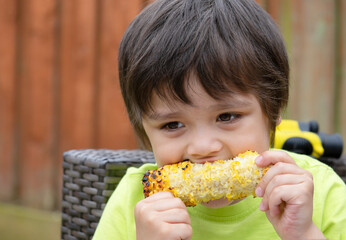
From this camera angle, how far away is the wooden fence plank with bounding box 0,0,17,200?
4.35m

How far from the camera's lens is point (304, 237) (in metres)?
1.38

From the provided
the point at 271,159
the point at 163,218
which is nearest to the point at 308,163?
the point at 271,159

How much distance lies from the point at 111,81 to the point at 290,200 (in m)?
2.70

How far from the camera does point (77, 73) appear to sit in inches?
159

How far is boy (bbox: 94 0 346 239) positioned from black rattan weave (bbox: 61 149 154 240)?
27 centimetres

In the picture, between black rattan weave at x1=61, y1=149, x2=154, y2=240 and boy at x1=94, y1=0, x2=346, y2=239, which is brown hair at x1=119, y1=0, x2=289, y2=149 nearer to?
boy at x1=94, y1=0, x2=346, y2=239

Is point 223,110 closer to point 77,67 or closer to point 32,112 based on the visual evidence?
point 77,67

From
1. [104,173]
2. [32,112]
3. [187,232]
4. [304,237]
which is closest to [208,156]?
[187,232]

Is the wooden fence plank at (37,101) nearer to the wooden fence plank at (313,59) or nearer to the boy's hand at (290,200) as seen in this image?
the wooden fence plank at (313,59)

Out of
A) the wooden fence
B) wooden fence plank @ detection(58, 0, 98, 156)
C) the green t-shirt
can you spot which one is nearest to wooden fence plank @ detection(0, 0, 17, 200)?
the wooden fence

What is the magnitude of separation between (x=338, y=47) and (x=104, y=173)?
191cm

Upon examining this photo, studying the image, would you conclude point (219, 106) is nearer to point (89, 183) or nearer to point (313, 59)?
point (89, 183)

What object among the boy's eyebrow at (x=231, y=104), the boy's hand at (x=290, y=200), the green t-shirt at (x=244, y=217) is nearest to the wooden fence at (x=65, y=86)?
the green t-shirt at (x=244, y=217)

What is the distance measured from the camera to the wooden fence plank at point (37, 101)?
165 inches
